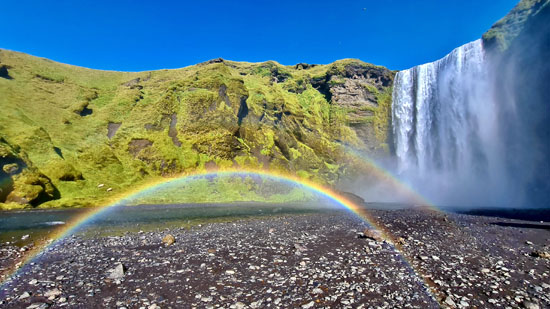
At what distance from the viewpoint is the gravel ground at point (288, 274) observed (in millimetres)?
8078

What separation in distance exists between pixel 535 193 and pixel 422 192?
2400 cm

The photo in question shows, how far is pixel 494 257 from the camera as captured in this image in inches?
492

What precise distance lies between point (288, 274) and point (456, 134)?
6893 cm

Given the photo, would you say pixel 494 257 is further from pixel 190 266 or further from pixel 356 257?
pixel 190 266

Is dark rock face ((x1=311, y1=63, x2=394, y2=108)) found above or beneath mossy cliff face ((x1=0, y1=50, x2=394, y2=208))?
above

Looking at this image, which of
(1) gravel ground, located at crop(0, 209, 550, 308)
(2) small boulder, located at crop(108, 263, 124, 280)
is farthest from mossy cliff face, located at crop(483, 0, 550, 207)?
(2) small boulder, located at crop(108, 263, 124, 280)

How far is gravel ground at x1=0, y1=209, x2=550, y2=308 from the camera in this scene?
8.08 m

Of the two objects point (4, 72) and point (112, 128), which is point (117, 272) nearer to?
point (112, 128)

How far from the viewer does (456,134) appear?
2463 inches

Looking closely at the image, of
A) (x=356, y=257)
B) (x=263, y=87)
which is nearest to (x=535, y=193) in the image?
(x=356, y=257)

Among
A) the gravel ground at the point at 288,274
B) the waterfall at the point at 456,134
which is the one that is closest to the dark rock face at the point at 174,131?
the gravel ground at the point at 288,274

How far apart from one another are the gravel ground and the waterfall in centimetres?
5141

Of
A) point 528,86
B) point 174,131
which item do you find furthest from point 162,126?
point 528,86

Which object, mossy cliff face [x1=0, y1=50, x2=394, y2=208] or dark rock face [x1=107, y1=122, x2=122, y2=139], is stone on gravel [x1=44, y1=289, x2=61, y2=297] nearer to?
mossy cliff face [x1=0, y1=50, x2=394, y2=208]
